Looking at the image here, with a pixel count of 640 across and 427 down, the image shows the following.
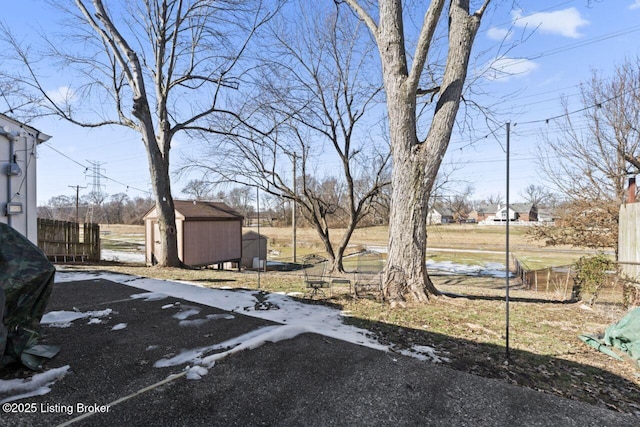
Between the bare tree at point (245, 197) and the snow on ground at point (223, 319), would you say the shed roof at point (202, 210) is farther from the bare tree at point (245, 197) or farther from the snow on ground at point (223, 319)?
the snow on ground at point (223, 319)

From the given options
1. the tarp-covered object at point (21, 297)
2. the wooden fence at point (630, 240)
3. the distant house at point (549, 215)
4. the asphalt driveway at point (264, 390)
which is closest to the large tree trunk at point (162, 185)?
the asphalt driveway at point (264, 390)

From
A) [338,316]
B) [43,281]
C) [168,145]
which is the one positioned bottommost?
[338,316]

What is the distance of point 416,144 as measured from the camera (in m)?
5.33

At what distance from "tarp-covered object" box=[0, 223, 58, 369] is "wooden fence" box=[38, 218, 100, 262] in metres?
10.9

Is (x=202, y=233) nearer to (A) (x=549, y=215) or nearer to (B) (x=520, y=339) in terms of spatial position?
(B) (x=520, y=339)

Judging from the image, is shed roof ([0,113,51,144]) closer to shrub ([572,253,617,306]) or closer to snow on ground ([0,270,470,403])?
snow on ground ([0,270,470,403])

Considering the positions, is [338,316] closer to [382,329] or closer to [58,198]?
[382,329]

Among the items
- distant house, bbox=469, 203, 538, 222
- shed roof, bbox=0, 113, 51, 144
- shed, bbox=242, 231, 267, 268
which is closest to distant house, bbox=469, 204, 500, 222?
distant house, bbox=469, 203, 538, 222

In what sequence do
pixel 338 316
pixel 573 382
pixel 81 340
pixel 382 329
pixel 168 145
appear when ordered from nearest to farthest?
pixel 573 382 < pixel 81 340 < pixel 382 329 < pixel 338 316 < pixel 168 145

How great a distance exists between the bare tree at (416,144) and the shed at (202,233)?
12.1 meters

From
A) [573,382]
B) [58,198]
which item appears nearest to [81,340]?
[573,382]

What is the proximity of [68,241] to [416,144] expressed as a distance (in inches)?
514

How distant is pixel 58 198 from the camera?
72062mm

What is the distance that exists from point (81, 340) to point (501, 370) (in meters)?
4.12
